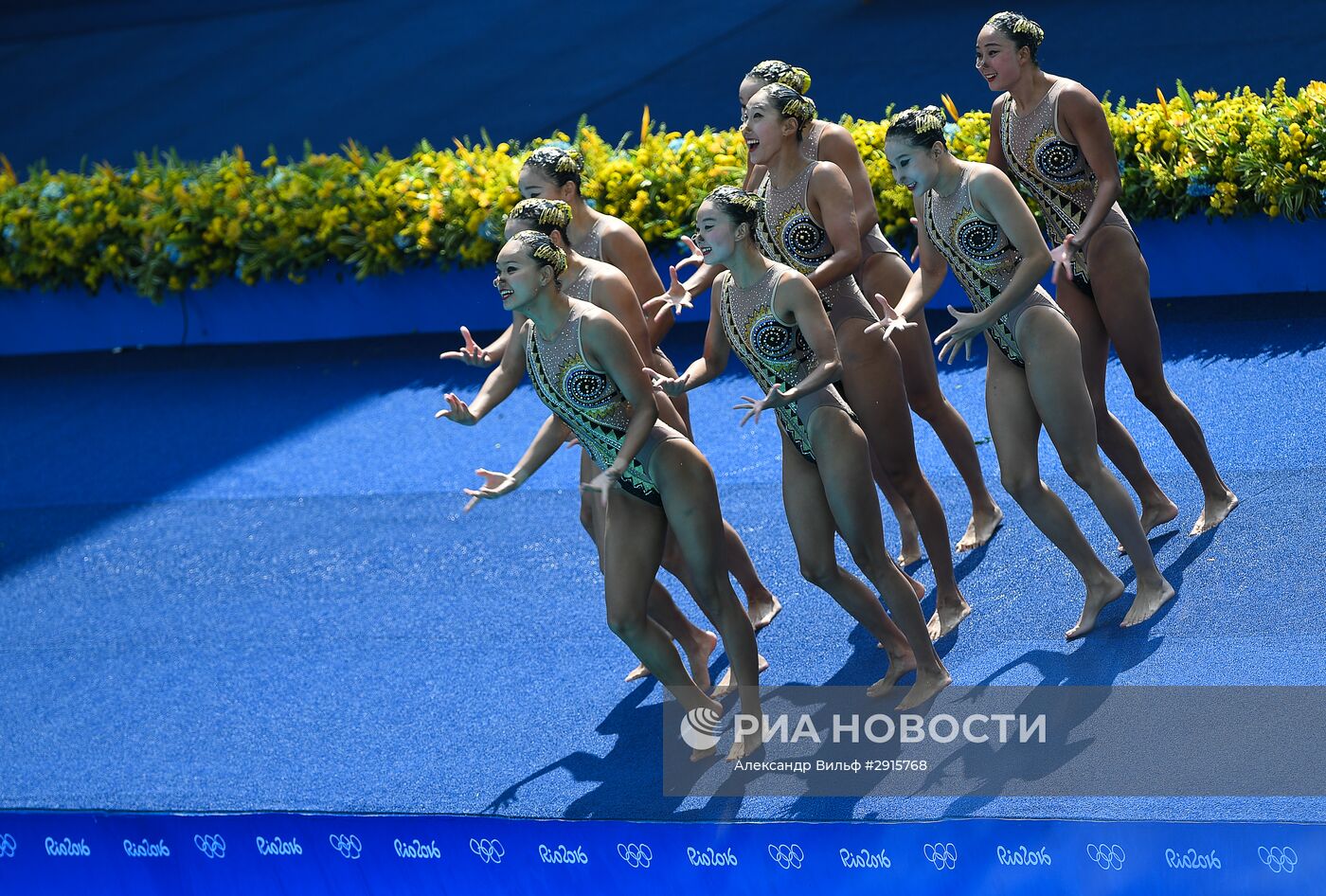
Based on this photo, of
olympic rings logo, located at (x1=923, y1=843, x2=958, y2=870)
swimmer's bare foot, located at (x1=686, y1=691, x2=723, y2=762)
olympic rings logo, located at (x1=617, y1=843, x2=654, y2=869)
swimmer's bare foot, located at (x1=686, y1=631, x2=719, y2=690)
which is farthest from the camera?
swimmer's bare foot, located at (x1=686, y1=631, x2=719, y2=690)

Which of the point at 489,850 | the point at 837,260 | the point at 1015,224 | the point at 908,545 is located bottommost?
the point at 489,850

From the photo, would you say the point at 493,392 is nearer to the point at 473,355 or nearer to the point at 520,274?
the point at 473,355

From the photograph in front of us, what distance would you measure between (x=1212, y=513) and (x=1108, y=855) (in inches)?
95.4

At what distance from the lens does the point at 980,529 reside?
646 centimetres

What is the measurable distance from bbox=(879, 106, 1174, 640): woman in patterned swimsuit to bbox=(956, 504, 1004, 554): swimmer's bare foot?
994 mm

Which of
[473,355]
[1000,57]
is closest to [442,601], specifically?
[473,355]

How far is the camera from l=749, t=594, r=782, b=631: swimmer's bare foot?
20.5ft

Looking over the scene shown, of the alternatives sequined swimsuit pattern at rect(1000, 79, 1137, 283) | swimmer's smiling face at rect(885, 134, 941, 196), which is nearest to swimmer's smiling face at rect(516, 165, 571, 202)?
swimmer's smiling face at rect(885, 134, 941, 196)

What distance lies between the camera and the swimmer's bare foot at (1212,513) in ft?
19.9

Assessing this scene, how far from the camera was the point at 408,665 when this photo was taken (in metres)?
6.63

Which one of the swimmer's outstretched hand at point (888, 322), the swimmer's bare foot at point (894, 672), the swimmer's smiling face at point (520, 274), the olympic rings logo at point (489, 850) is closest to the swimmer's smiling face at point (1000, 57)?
the swimmer's outstretched hand at point (888, 322)

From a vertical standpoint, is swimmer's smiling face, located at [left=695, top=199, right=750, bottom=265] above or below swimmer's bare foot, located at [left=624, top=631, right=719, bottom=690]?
above

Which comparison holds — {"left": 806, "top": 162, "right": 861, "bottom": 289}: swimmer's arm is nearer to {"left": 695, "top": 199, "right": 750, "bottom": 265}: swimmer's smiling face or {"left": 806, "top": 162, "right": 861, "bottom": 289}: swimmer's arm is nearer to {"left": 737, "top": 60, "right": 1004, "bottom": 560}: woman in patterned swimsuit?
{"left": 737, "top": 60, "right": 1004, "bottom": 560}: woman in patterned swimsuit

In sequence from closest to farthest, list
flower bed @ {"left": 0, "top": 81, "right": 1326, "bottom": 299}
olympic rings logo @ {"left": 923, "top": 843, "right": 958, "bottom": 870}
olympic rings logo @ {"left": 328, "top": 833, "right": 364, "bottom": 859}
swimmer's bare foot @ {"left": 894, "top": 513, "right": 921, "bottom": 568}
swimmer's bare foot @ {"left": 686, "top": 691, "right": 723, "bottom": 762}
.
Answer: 1. olympic rings logo @ {"left": 923, "top": 843, "right": 958, "bottom": 870}
2. olympic rings logo @ {"left": 328, "top": 833, "right": 364, "bottom": 859}
3. swimmer's bare foot @ {"left": 686, "top": 691, "right": 723, "bottom": 762}
4. swimmer's bare foot @ {"left": 894, "top": 513, "right": 921, "bottom": 568}
5. flower bed @ {"left": 0, "top": 81, "right": 1326, "bottom": 299}
